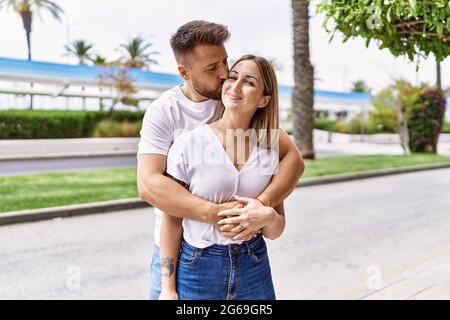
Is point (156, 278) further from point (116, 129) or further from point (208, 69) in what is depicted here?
point (116, 129)

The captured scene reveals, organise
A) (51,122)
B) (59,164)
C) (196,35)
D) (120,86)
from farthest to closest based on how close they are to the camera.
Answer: (120,86)
(51,122)
(59,164)
(196,35)

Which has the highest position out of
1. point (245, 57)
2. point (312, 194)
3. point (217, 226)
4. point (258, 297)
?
point (245, 57)

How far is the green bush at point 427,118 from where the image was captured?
1672 cm

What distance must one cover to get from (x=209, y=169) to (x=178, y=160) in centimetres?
8

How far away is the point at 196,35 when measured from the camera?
1.27 meters

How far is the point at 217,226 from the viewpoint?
1306 mm

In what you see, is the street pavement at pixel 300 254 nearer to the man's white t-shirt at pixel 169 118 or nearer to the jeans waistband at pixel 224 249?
the jeans waistband at pixel 224 249

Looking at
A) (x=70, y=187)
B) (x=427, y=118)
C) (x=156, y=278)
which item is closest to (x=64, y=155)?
(x=70, y=187)

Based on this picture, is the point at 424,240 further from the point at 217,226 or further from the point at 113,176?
the point at 113,176

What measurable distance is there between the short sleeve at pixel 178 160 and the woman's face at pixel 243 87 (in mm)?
153

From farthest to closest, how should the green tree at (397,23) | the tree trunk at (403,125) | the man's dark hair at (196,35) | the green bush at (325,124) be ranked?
the green bush at (325,124), the tree trunk at (403,125), the green tree at (397,23), the man's dark hair at (196,35)

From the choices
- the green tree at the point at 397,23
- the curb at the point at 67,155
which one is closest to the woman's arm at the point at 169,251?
the green tree at the point at 397,23
